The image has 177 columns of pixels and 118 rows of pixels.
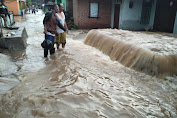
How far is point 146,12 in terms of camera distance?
12.2 metres

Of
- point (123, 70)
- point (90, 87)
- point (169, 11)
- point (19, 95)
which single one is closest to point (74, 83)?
point (90, 87)

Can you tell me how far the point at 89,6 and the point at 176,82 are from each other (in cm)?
1072

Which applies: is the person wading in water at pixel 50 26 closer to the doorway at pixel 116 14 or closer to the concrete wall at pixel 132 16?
the concrete wall at pixel 132 16

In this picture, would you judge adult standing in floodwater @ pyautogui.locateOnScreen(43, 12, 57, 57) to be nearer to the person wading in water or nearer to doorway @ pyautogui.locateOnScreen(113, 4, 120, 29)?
the person wading in water

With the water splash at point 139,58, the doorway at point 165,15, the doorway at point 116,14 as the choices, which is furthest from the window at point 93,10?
the water splash at point 139,58

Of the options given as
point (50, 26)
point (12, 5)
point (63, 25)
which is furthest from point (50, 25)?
point (12, 5)

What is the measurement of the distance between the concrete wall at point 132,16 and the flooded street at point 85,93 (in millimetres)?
7650

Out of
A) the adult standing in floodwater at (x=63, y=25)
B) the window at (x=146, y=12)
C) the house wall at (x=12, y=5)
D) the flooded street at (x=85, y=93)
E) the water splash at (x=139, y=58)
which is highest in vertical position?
the house wall at (x=12, y=5)

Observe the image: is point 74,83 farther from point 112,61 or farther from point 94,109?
point 112,61

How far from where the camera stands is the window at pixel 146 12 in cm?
1195

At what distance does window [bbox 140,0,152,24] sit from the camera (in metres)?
11.9

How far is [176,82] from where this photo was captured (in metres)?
4.16

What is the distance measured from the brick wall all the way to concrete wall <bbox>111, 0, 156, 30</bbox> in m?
1.78

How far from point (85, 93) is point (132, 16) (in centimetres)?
1010
